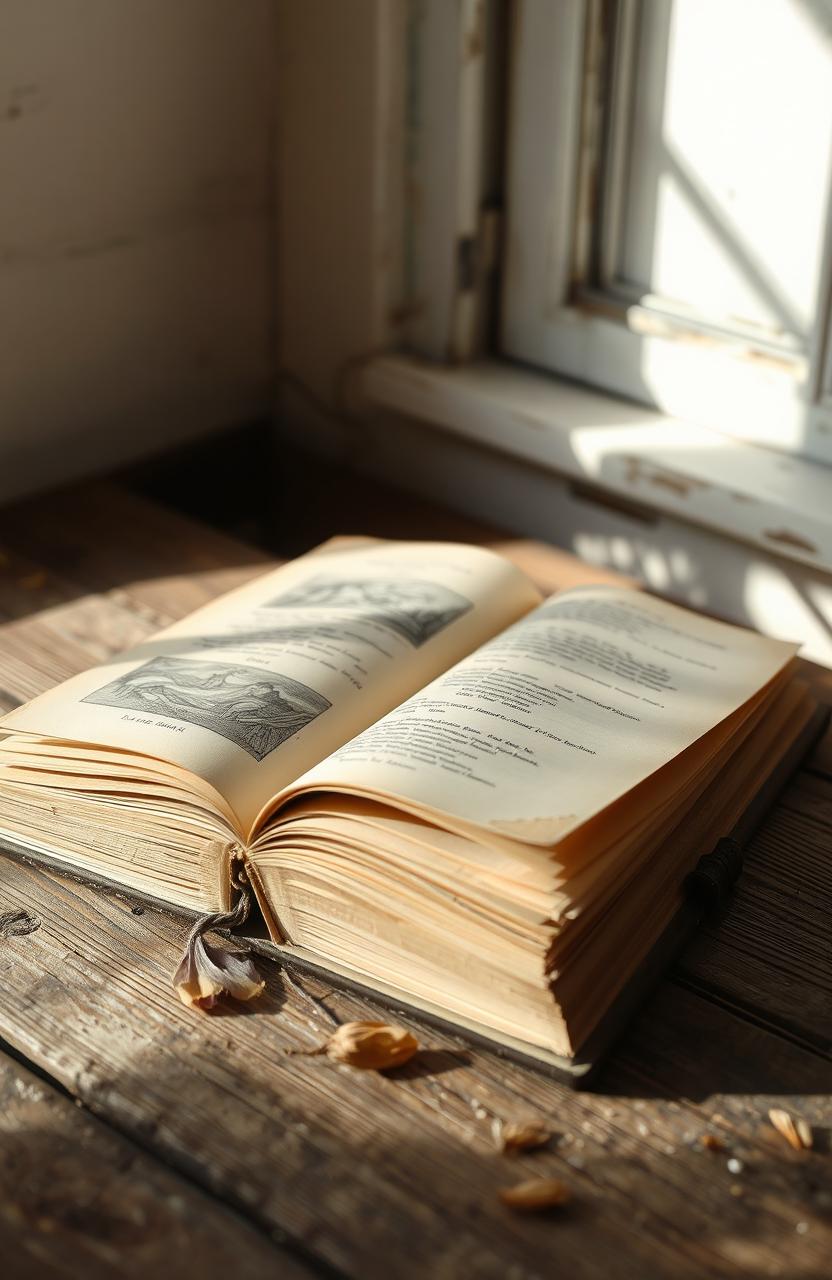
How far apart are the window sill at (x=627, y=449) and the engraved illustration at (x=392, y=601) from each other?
1.04 feet

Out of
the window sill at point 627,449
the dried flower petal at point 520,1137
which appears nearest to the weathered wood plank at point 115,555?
the window sill at point 627,449

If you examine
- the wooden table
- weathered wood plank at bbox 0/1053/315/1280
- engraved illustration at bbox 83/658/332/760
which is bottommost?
weathered wood plank at bbox 0/1053/315/1280

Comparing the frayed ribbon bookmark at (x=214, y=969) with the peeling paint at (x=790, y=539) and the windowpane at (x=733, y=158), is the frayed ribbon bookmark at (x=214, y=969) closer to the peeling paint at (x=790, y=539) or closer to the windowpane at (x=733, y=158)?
the peeling paint at (x=790, y=539)

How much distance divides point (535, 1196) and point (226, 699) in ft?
1.22

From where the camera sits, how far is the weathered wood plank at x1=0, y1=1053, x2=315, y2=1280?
2.09 feet

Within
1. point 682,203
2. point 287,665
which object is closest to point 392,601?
point 287,665

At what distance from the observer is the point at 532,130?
136cm

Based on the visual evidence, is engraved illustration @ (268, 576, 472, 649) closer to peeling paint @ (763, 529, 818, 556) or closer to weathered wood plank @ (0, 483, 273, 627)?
weathered wood plank @ (0, 483, 273, 627)

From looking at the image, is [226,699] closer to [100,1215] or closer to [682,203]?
[100,1215]

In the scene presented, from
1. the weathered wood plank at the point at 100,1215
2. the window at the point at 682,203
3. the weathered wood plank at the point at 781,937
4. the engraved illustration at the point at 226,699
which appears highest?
the window at the point at 682,203

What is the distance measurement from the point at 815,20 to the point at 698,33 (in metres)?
0.12

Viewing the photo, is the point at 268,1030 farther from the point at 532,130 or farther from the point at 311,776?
the point at 532,130

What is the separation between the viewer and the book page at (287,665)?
32.9 inches

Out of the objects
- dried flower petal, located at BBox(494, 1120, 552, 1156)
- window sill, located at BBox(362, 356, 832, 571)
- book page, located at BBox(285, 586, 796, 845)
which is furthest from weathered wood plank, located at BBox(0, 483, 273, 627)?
dried flower petal, located at BBox(494, 1120, 552, 1156)
